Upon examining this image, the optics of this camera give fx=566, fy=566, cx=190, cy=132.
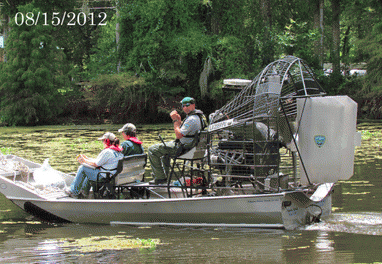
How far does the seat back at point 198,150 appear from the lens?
9031 mm

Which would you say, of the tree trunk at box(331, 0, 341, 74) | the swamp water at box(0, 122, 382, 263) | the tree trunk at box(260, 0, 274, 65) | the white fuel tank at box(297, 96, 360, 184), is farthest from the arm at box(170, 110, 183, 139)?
the tree trunk at box(331, 0, 341, 74)

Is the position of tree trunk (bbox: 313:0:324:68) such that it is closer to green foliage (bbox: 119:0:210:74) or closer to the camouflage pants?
green foliage (bbox: 119:0:210:74)

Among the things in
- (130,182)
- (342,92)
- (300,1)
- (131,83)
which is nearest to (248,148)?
(130,182)

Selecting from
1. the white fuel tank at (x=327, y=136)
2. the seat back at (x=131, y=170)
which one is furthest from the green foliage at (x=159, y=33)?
the white fuel tank at (x=327, y=136)

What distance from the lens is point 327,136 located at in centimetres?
788

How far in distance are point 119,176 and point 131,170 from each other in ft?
0.97

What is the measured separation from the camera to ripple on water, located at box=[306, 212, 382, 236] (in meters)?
8.22

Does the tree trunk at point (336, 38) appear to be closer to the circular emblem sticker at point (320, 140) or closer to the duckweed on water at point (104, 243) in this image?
the circular emblem sticker at point (320, 140)

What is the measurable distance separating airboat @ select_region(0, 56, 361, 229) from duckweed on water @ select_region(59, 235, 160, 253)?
2.54ft

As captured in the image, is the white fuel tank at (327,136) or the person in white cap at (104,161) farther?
the person in white cap at (104,161)

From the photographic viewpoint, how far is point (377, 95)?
110 feet

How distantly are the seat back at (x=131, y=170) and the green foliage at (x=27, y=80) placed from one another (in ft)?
90.8

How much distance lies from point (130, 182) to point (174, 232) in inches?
57.6

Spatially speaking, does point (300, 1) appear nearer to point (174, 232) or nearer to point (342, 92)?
point (342, 92)
